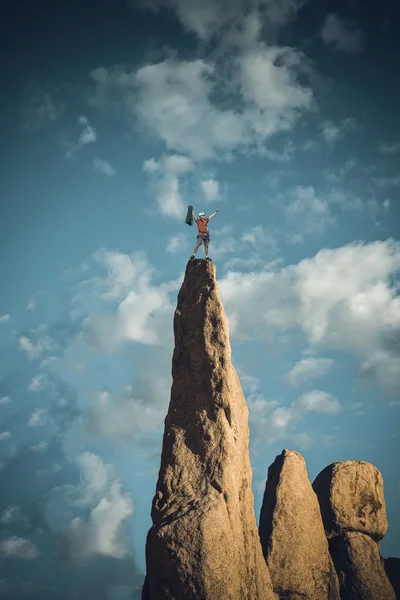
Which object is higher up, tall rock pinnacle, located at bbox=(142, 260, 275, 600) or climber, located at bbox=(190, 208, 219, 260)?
climber, located at bbox=(190, 208, 219, 260)

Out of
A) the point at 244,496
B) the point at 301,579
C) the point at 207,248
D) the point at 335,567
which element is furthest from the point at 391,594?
the point at 207,248

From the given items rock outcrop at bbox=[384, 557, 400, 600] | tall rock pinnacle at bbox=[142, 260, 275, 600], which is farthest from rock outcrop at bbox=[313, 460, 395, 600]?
tall rock pinnacle at bbox=[142, 260, 275, 600]

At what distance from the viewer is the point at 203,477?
17.4m

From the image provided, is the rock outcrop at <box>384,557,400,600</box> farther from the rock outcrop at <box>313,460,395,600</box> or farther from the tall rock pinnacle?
the tall rock pinnacle

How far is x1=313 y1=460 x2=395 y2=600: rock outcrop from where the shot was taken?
22344 mm

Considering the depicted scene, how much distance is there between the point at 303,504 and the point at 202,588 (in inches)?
316

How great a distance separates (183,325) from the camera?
20.4 m

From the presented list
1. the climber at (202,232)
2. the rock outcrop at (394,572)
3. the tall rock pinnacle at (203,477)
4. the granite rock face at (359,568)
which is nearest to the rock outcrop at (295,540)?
the granite rock face at (359,568)

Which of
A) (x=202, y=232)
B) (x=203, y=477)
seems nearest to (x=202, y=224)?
(x=202, y=232)

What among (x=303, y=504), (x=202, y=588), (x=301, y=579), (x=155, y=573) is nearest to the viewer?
(x=202, y=588)

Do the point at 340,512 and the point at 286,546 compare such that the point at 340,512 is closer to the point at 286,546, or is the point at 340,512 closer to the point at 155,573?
the point at 286,546

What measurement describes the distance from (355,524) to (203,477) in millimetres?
11657

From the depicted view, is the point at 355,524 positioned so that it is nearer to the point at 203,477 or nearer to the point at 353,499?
the point at 353,499

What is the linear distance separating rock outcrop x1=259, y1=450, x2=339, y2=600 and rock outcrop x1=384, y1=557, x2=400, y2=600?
7.01 meters
